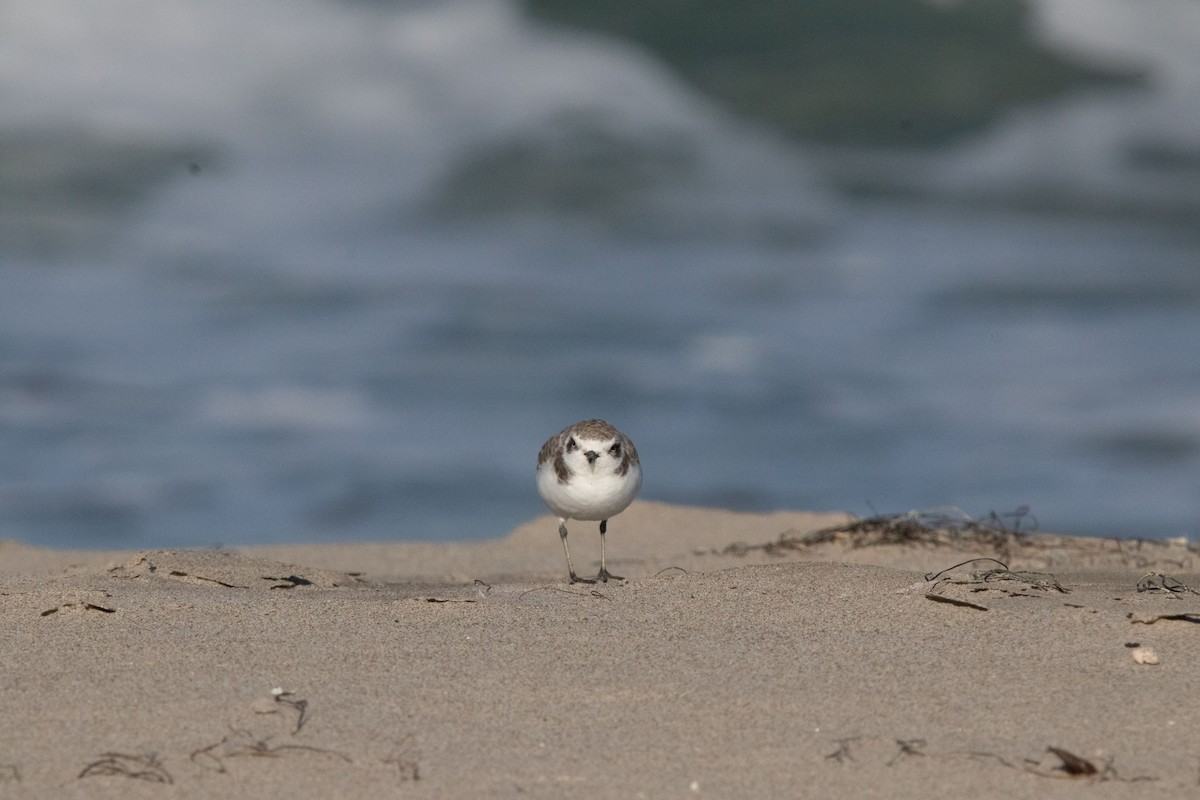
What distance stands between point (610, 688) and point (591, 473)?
278 cm

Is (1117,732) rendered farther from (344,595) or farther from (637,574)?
(637,574)

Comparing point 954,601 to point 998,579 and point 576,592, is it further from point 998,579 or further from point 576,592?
point 576,592

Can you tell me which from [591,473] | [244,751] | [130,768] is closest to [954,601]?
[591,473]

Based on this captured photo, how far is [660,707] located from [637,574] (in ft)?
12.6

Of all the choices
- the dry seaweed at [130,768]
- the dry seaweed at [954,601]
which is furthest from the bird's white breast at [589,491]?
the dry seaweed at [130,768]

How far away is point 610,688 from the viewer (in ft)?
13.4

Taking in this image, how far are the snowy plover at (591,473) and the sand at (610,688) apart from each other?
47.2 inches

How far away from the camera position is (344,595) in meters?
5.43

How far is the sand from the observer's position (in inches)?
135

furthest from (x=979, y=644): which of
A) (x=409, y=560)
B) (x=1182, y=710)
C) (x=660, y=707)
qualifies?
(x=409, y=560)

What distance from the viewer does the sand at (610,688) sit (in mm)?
3439

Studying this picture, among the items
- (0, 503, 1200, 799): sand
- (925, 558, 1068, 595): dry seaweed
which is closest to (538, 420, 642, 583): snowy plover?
(0, 503, 1200, 799): sand

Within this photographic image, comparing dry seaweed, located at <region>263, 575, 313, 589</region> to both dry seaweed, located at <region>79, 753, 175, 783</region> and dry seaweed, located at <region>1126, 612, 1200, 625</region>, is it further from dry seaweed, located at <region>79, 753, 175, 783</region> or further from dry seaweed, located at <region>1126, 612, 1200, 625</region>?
dry seaweed, located at <region>1126, 612, 1200, 625</region>

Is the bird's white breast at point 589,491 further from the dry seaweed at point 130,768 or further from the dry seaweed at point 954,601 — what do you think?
the dry seaweed at point 130,768
